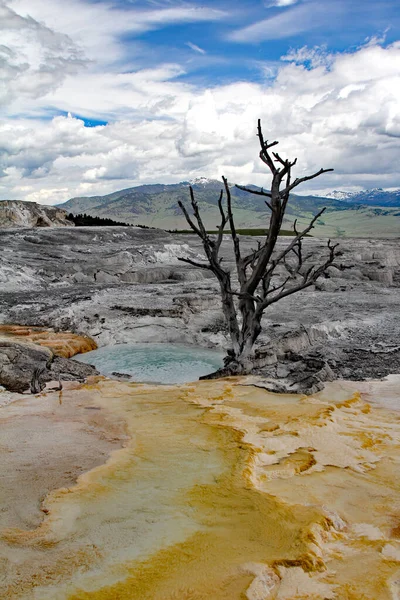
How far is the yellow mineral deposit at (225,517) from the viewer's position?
254cm

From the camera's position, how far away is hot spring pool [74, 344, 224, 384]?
8.50m

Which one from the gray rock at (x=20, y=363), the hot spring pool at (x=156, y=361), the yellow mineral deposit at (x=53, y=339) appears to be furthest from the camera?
the yellow mineral deposit at (x=53, y=339)

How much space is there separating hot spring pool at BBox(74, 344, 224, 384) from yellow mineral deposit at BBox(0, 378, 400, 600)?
2817 millimetres

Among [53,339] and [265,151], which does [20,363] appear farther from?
[265,151]

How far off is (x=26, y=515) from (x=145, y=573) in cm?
103

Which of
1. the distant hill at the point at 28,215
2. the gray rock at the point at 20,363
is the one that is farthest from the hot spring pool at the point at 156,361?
the distant hill at the point at 28,215

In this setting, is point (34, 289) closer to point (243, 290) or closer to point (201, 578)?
point (243, 290)

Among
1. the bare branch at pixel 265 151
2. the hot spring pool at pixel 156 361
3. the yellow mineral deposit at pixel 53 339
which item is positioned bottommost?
the hot spring pool at pixel 156 361

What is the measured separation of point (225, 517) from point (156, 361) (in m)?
6.12

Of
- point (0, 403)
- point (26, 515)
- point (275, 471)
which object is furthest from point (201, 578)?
point (0, 403)

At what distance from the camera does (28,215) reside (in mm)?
30125

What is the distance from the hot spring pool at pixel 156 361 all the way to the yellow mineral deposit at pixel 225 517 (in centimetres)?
282

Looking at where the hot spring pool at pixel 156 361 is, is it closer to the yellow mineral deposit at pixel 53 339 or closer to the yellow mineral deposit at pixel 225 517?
the yellow mineral deposit at pixel 53 339

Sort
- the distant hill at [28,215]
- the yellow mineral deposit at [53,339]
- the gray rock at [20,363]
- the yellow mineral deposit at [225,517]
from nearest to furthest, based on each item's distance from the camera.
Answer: the yellow mineral deposit at [225,517] < the gray rock at [20,363] < the yellow mineral deposit at [53,339] < the distant hill at [28,215]
